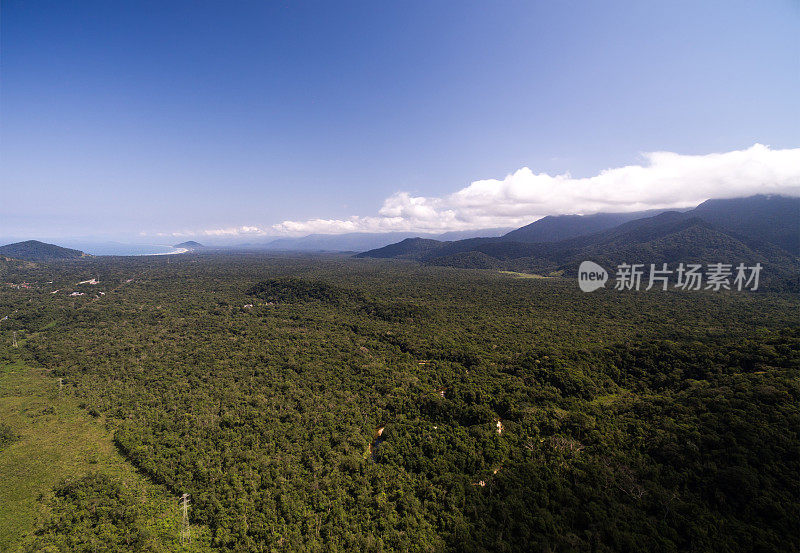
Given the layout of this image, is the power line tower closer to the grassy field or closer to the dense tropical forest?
the grassy field

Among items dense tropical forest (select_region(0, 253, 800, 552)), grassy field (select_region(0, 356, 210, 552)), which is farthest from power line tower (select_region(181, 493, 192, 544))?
dense tropical forest (select_region(0, 253, 800, 552))

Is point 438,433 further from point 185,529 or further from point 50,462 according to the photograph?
point 50,462

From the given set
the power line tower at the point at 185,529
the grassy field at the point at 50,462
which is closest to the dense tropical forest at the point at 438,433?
the power line tower at the point at 185,529

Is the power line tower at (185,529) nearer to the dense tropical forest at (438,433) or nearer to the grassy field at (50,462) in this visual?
the grassy field at (50,462)

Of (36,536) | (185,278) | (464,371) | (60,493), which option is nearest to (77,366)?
(60,493)

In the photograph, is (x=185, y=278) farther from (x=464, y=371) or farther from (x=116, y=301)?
(x=464, y=371)

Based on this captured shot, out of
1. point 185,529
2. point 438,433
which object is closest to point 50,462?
point 185,529
